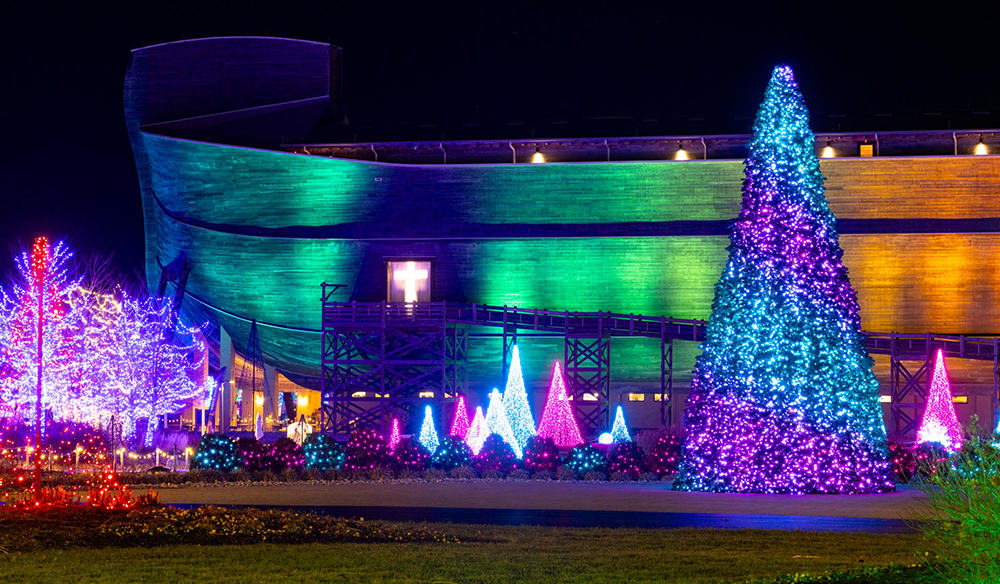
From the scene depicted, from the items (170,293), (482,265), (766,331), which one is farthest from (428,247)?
(766,331)

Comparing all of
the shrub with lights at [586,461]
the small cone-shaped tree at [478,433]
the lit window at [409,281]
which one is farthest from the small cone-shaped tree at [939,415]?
the lit window at [409,281]

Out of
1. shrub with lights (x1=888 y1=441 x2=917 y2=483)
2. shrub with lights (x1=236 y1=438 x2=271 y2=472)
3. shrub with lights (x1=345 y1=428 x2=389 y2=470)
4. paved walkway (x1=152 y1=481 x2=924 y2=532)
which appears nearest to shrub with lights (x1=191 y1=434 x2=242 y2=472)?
shrub with lights (x1=236 y1=438 x2=271 y2=472)

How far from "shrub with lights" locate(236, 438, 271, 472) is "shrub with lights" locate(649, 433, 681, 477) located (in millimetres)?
8755

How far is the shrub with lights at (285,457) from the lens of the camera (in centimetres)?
2517

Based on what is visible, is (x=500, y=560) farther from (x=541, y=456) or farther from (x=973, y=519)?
(x=541, y=456)

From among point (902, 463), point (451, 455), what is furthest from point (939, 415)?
point (451, 455)

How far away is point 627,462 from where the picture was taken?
25703mm

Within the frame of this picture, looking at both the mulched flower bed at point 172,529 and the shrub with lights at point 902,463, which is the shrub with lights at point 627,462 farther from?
the mulched flower bed at point 172,529

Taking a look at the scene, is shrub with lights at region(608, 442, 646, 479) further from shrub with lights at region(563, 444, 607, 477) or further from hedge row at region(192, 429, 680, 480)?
shrub with lights at region(563, 444, 607, 477)

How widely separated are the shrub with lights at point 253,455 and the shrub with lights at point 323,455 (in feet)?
2.96

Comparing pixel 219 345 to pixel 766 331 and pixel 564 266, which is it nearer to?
pixel 564 266

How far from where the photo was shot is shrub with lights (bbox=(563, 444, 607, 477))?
25.8m

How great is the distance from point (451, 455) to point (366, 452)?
205cm

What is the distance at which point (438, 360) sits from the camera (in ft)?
144
